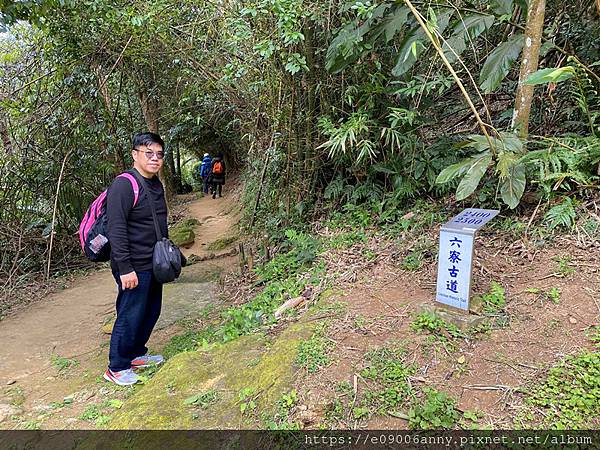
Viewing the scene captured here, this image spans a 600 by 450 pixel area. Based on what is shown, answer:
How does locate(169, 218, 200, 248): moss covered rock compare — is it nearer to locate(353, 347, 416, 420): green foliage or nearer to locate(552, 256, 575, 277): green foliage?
locate(353, 347, 416, 420): green foliage

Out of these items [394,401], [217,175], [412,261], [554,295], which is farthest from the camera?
[217,175]

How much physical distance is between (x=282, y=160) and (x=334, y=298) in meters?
2.57

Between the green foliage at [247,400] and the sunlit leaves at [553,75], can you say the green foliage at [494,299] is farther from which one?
the green foliage at [247,400]

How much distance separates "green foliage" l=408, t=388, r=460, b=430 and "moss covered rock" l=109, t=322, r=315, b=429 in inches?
24.6

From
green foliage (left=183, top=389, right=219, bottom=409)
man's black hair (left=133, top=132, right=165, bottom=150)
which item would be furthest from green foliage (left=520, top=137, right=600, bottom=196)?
man's black hair (left=133, top=132, right=165, bottom=150)

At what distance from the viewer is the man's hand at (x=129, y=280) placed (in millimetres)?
2787

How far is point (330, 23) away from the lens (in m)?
3.55

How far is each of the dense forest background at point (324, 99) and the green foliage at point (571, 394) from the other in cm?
110

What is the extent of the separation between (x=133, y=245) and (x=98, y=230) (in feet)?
0.88

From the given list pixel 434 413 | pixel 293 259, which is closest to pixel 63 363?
pixel 293 259

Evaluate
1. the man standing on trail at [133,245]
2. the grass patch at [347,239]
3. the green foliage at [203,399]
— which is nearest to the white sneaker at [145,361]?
the man standing on trail at [133,245]

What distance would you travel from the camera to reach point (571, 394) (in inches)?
66.1

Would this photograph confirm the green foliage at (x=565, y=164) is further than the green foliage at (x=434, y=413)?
Yes

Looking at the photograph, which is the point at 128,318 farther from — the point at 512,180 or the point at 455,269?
the point at 512,180
